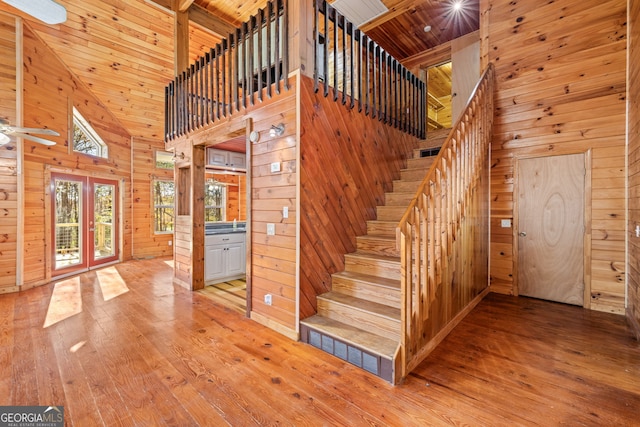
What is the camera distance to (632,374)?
2.17 meters

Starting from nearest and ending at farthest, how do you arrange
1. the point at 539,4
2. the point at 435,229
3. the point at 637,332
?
the point at 435,229 < the point at 637,332 < the point at 539,4

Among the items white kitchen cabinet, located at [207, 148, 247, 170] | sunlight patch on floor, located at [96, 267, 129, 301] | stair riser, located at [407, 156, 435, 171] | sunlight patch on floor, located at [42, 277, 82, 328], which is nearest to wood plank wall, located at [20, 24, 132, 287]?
sunlight patch on floor, located at [42, 277, 82, 328]

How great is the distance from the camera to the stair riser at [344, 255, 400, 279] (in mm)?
2934

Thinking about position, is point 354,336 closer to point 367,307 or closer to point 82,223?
point 367,307

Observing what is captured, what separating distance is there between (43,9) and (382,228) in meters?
3.40

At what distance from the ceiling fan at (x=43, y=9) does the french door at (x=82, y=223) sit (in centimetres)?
440

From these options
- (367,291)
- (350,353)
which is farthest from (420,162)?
(350,353)

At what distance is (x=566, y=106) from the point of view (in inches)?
145

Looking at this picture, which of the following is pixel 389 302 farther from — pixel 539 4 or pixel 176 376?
pixel 539 4

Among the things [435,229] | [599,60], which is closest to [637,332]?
[435,229]

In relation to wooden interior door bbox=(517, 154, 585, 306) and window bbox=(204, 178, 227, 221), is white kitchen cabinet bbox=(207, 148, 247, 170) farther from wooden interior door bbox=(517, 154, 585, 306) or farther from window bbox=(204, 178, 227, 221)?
wooden interior door bbox=(517, 154, 585, 306)

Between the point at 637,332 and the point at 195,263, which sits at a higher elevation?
the point at 195,263

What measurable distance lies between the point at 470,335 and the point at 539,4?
4.48 m

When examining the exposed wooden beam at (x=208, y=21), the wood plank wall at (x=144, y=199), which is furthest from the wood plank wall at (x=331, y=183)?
the wood plank wall at (x=144, y=199)
